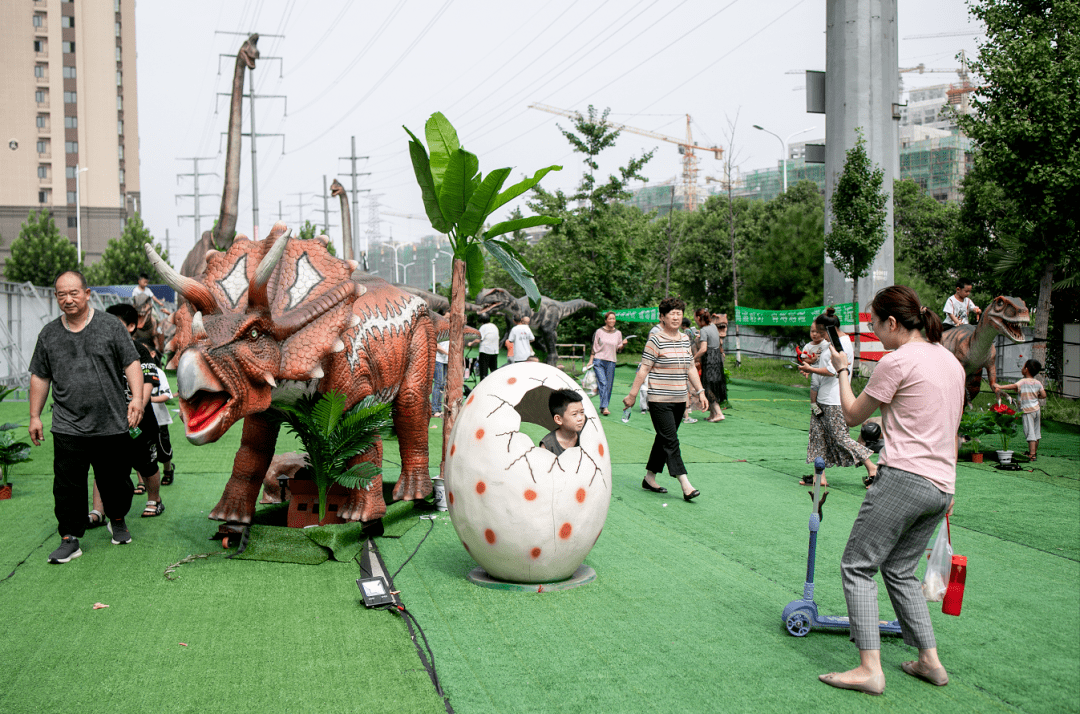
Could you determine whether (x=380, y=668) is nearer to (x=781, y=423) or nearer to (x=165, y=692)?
(x=165, y=692)

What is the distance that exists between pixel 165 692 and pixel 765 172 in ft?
367

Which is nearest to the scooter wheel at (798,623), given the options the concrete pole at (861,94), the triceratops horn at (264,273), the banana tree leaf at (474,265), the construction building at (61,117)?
the triceratops horn at (264,273)

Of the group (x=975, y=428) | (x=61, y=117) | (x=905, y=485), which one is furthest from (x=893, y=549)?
(x=61, y=117)

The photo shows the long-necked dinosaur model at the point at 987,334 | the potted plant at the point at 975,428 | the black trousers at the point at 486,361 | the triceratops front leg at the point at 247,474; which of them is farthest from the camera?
the black trousers at the point at 486,361

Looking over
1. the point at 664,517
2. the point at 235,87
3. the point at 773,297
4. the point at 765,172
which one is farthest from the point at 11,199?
the point at 765,172

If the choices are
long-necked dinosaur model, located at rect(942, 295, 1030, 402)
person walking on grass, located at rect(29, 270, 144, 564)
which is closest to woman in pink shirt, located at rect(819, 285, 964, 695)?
person walking on grass, located at rect(29, 270, 144, 564)

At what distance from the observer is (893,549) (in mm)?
3783

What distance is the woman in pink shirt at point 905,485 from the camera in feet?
12.1

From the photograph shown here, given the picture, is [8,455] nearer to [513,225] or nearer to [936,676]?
[513,225]

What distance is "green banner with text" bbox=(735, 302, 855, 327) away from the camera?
17094 millimetres

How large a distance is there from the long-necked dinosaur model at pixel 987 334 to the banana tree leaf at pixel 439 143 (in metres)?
6.70

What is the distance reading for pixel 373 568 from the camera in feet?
17.5

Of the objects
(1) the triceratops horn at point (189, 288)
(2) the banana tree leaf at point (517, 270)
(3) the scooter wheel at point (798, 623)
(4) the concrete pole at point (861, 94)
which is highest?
(4) the concrete pole at point (861, 94)

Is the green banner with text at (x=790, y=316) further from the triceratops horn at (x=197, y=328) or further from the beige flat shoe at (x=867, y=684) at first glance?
the triceratops horn at (x=197, y=328)
